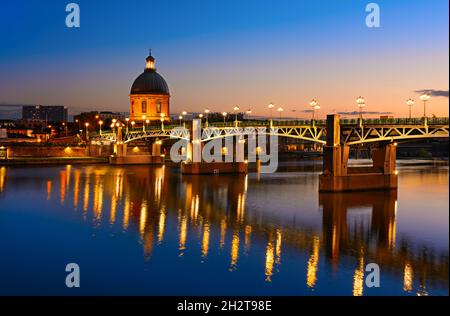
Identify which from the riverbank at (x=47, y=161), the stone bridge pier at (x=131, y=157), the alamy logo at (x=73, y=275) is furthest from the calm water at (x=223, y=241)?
the stone bridge pier at (x=131, y=157)

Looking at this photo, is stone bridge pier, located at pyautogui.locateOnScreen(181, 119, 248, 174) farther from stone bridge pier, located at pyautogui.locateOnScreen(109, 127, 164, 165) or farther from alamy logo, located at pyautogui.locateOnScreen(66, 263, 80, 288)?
alamy logo, located at pyautogui.locateOnScreen(66, 263, 80, 288)

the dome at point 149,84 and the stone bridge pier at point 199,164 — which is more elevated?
the dome at point 149,84

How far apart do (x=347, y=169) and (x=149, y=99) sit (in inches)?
4236

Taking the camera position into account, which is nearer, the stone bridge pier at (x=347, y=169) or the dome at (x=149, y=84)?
the stone bridge pier at (x=347, y=169)

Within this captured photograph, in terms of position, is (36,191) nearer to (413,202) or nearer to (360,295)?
(413,202)

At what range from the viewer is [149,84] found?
154375 mm

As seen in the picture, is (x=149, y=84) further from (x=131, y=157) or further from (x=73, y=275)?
(x=73, y=275)

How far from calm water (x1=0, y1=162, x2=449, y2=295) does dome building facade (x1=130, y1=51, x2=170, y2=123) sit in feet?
324

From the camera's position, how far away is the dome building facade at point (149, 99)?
152 metres

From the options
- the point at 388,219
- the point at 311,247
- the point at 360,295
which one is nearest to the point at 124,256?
the point at 311,247

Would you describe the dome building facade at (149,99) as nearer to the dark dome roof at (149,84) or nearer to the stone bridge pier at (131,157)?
the dark dome roof at (149,84)

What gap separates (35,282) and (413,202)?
34.2 meters

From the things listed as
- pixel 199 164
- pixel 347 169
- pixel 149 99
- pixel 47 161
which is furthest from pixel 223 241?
pixel 149 99

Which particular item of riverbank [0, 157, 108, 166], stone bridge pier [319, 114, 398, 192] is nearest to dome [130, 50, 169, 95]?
riverbank [0, 157, 108, 166]
